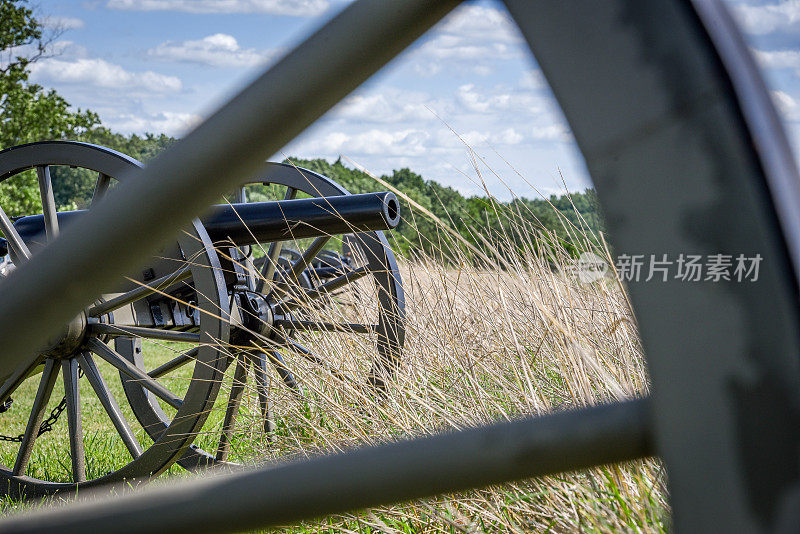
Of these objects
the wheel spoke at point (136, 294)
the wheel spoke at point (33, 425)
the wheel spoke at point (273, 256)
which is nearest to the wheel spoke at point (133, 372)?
the wheel spoke at point (136, 294)

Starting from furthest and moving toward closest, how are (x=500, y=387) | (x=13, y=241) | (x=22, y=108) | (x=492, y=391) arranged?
1. (x=22, y=108)
2. (x=13, y=241)
3. (x=500, y=387)
4. (x=492, y=391)

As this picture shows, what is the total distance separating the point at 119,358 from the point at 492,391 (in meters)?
2.06

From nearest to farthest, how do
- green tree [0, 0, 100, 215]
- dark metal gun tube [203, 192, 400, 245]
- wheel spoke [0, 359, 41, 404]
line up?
wheel spoke [0, 359, 41, 404] → dark metal gun tube [203, 192, 400, 245] → green tree [0, 0, 100, 215]

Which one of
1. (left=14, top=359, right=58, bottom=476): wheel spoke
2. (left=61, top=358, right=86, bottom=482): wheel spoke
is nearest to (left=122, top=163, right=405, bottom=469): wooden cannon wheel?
(left=61, top=358, right=86, bottom=482): wheel spoke

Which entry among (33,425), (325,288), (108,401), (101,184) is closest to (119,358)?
(108,401)

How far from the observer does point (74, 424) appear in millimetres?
4102

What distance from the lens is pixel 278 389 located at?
153 inches

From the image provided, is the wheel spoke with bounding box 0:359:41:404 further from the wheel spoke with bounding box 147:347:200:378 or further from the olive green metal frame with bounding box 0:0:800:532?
the olive green metal frame with bounding box 0:0:800:532

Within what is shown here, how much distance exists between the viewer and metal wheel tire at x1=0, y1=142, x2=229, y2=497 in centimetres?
363

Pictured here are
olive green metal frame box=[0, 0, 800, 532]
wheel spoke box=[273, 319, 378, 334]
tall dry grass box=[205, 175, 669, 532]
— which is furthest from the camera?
wheel spoke box=[273, 319, 378, 334]

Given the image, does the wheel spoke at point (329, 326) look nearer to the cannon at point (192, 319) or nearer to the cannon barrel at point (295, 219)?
the cannon at point (192, 319)

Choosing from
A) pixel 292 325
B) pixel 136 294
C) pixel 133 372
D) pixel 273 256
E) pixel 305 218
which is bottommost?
pixel 133 372

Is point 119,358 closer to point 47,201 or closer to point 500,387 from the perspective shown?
point 47,201

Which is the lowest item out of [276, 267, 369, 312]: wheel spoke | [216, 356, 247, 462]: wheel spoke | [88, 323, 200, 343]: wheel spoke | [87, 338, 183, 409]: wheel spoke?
[216, 356, 247, 462]: wheel spoke
